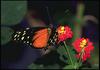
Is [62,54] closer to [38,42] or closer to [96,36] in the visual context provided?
[38,42]

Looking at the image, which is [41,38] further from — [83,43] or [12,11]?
[12,11]

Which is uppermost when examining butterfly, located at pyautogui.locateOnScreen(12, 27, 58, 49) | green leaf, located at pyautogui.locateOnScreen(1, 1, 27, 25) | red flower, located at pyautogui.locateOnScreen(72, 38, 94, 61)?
green leaf, located at pyautogui.locateOnScreen(1, 1, 27, 25)

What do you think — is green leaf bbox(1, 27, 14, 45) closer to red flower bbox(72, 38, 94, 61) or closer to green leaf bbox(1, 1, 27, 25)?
green leaf bbox(1, 1, 27, 25)

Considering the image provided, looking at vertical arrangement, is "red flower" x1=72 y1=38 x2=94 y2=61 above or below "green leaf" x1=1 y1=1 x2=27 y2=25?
→ below

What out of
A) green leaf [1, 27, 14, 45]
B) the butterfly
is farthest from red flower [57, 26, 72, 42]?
green leaf [1, 27, 14, 45]

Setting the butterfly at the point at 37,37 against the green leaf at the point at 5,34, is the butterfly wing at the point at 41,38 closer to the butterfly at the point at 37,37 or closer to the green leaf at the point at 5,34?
the butterfly at the point at 37,37

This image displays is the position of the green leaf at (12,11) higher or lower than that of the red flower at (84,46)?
higher

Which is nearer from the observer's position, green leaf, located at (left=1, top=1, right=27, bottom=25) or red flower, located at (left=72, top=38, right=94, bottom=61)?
red flower, located at (left=72, top=38, right=94, bottom=61)

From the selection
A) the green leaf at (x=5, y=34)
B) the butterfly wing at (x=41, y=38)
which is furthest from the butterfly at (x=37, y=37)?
the green leaf at (x=5, y=34)

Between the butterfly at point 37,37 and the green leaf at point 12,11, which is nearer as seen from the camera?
the butterfly at point 37,37
